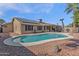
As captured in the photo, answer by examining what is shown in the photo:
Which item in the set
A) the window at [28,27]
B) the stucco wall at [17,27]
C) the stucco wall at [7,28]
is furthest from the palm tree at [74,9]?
the stucco wall at [7,28]

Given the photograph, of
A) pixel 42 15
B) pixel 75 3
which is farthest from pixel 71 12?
pixel 42 15

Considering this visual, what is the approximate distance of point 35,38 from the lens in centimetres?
457

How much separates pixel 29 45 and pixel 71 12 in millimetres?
827

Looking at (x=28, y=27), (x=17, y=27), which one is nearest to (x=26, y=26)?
(x=28, y=27)

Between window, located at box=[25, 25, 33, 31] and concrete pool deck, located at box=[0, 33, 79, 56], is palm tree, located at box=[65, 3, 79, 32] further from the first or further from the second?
window, located at box=[25, 25, 33, 31]

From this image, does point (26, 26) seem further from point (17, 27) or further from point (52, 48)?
point (52, 48)

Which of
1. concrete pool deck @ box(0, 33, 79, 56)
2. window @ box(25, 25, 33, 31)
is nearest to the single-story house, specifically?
window @ box(25, 25, 33, 31)

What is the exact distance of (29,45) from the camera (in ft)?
14.9

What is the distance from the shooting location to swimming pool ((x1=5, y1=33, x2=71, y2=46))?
4.55 meters

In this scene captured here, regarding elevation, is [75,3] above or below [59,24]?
above

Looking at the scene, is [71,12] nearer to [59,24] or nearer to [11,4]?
[59,24]

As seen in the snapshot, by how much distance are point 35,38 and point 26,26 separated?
0.77 feet

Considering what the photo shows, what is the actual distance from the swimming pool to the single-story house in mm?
80

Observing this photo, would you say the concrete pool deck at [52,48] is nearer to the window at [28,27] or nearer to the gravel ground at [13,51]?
the gravel ground at [13,51]
